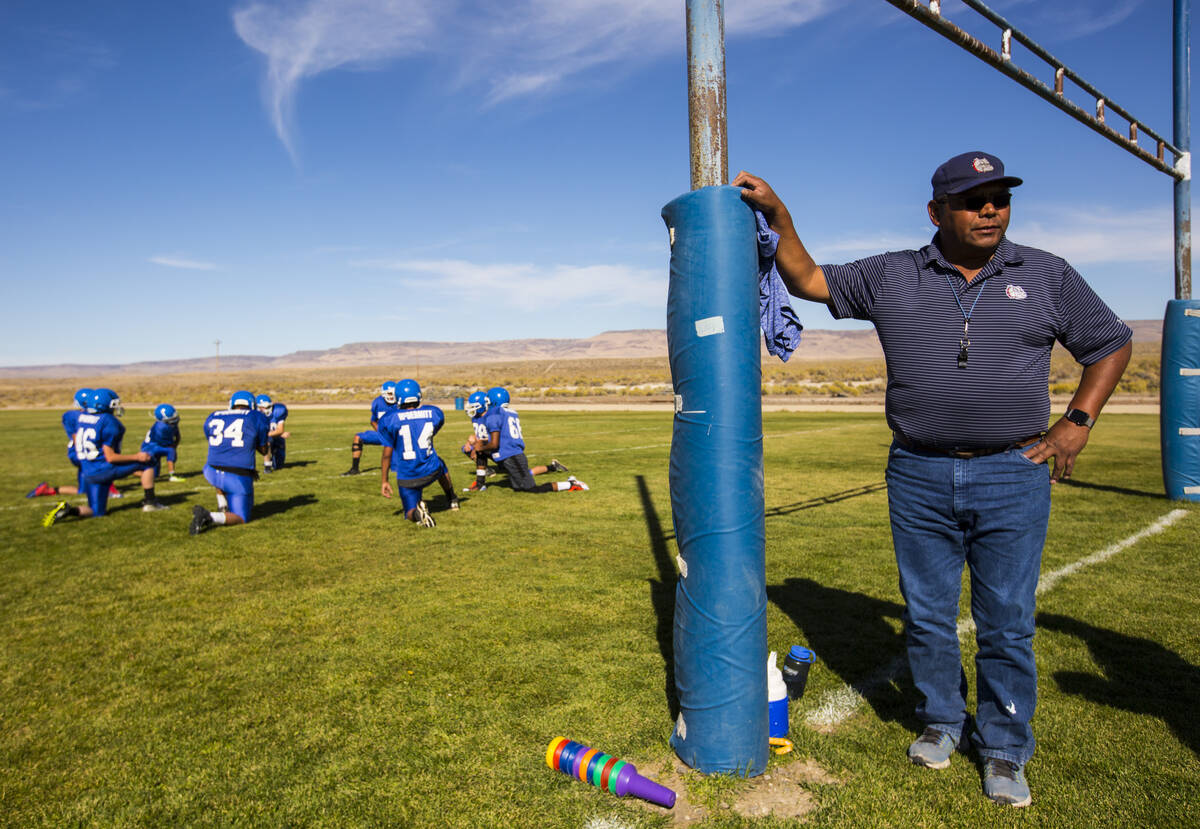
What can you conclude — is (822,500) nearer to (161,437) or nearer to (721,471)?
(721,471)

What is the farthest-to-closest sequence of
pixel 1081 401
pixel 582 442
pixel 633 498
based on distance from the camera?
pixel 582 442 → pixel 633 498 → pixel 1081 401

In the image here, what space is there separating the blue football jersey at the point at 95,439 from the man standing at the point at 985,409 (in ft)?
30.1

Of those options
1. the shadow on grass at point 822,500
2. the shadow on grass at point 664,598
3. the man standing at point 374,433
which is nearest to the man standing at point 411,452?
the shadow on grass at point 664,598

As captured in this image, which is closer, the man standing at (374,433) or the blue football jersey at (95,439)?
the blue football jersey at (95,439)

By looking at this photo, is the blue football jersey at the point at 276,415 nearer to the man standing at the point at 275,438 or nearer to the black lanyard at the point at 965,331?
the man standing at the point at 275,438

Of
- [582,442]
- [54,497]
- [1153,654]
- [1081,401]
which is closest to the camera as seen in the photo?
[1081,401]

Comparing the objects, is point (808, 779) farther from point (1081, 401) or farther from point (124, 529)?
point (124, 529)

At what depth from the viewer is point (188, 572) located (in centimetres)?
689

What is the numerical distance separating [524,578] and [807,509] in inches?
171

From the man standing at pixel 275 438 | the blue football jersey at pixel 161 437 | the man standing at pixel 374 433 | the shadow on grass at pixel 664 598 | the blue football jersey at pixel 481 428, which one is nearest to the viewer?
the shadow on grass at pixel 664 598

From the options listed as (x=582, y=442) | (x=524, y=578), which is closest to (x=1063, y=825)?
(x=524, y=578)

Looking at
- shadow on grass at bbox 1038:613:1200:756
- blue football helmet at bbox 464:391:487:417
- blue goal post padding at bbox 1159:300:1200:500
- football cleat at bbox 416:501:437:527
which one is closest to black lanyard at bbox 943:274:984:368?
shadow on grass at bbox 1038:613:1200:756

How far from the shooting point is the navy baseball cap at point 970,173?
9.48ft

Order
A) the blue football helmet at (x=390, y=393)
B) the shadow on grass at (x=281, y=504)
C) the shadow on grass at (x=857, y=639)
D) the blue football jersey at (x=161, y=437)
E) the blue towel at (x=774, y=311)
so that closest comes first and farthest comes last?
the blue towel at (x=774, y=311), the shadow on grass at (x=857, y=639), the shadow on grass at (x=281, y=504), the blue football jersey at (x=161, y=437), the blue football helmet at (x=390, y=393)
